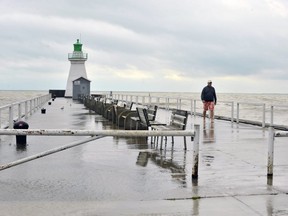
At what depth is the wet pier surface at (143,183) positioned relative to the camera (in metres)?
5.14

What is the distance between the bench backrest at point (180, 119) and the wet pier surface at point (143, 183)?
575 millimetres

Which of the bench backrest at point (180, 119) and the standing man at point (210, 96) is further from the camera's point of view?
the standing man at point (210, 96)

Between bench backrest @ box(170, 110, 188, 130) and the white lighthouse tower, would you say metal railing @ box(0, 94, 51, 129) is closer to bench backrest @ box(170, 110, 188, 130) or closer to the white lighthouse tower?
bench backrest @ box(170, 110, 188, 130)

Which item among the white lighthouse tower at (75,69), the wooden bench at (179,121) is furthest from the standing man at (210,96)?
the white lighthouse tower at (75,69)

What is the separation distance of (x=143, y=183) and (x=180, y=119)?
12.2 ft

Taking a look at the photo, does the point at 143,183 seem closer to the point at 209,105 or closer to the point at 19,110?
the point at 19,110

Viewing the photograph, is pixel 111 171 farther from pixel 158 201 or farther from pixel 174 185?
pixel 158 201

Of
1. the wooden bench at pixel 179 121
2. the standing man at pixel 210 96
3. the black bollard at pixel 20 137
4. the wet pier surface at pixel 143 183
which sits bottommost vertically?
the wet pier surface at pixel 143 183

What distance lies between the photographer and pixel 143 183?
20.9ft

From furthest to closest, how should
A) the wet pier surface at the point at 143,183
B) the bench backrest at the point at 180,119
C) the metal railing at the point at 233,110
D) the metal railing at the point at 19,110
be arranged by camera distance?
1. the metal railing at the point at 233,110
2. the metal railing at the point at 19,110
3. the bench backrest at the point at 180,119
4. the wet pier surface at the point at 143,183

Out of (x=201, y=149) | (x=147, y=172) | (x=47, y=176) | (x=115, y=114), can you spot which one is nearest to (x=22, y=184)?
(x=47, y=176)

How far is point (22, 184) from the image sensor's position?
6.21 meters

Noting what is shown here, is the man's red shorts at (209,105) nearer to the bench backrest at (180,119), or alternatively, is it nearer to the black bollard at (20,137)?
the bench backrest at (180,119)

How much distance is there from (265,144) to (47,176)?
6023 millimetres
